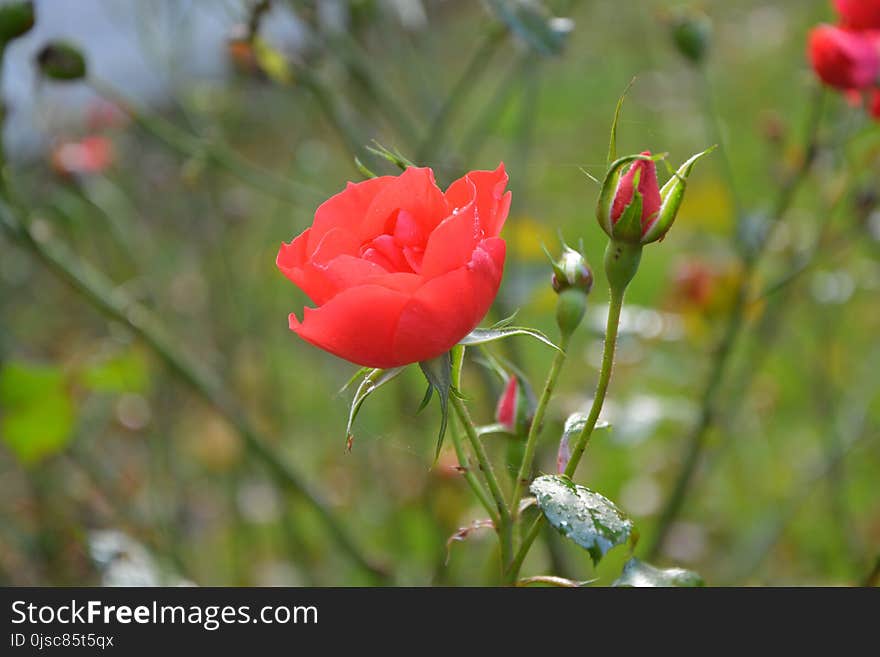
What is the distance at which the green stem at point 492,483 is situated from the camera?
44 cm

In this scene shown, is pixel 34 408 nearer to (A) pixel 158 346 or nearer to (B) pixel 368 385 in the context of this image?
(A) pixel 158 346

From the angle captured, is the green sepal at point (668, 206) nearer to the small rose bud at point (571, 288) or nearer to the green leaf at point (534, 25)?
the small rose bud at point (571, 288)

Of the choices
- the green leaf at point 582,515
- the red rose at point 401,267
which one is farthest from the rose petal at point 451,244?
the green leaf at point 582,515

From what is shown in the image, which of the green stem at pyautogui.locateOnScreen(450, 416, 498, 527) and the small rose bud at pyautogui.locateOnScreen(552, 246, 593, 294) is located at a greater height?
the small rose bud at pyautogui.locateOnScreen(552, 246, 593, 294)

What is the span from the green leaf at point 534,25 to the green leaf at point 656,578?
16.1 inches

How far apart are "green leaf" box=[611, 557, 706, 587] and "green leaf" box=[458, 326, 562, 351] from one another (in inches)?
4.8

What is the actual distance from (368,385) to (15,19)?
52 cm

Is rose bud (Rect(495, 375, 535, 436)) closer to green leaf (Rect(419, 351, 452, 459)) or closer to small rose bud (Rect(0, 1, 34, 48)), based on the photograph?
green leaf (Rect(419, 351, 452, 459))

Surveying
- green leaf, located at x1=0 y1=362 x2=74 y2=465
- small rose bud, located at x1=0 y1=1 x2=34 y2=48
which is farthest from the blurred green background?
small rose bud, located at x1=0 y1=1 x2=34 y2=48

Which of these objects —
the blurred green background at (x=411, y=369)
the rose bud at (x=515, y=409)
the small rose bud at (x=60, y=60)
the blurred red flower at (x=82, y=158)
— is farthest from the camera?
the blurred red flower at (x=82, y=158)

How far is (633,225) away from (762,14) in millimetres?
2790

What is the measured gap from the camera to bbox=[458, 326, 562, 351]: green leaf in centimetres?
42
